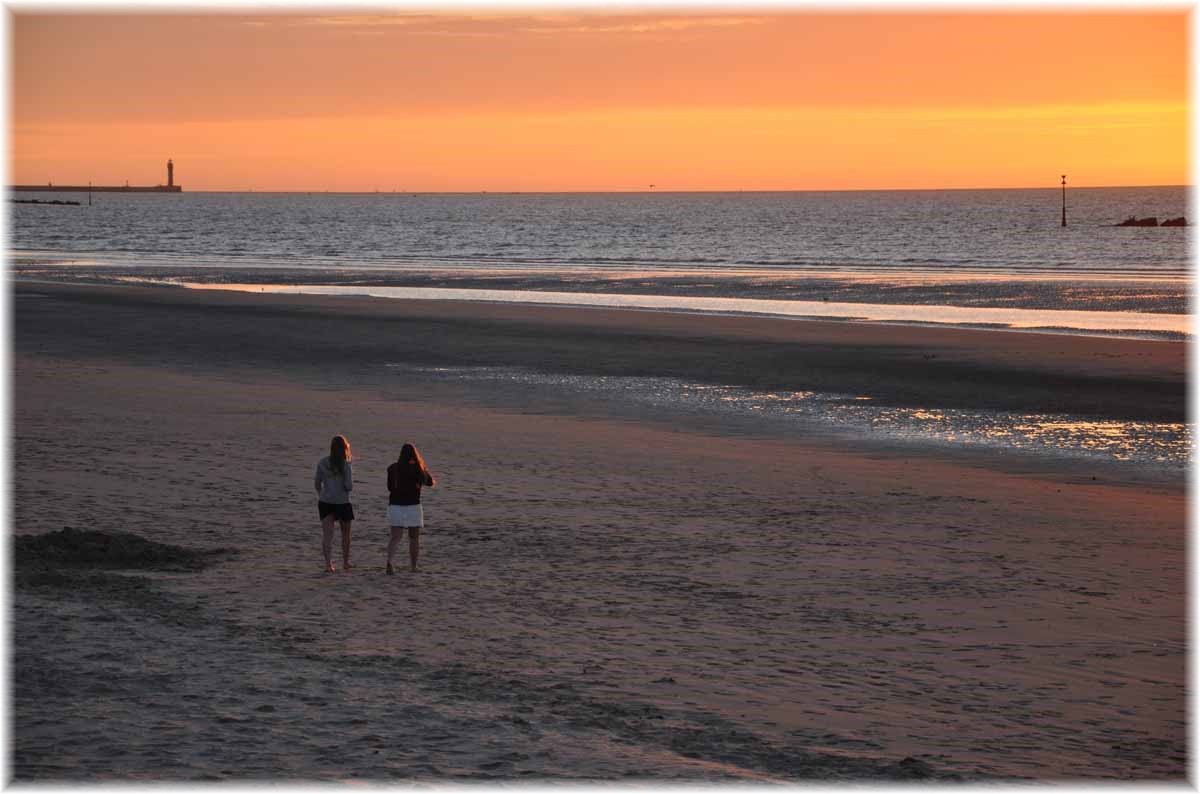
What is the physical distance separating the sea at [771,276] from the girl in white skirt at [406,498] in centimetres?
1011

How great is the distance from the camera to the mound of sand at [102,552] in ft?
40.9

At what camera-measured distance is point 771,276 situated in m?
60.6

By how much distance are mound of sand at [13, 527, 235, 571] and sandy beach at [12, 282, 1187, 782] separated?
333 mm

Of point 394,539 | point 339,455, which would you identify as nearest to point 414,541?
point 394,539

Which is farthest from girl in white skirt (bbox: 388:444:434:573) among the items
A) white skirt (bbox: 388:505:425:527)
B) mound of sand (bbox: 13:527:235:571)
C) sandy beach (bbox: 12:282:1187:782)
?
mound of sand (bbox: 13:527:235:571)

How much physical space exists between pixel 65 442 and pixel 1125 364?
65.7 feet

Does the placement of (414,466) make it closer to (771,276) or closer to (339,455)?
(339,455)

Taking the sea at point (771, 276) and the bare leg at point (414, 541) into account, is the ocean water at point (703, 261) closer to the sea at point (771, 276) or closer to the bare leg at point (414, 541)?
the sea at point (771, 276)

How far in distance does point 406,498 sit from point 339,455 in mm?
712

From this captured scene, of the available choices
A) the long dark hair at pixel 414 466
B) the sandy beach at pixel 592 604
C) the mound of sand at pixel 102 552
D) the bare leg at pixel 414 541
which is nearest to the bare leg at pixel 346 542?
the sandy beach at pixel 592 604

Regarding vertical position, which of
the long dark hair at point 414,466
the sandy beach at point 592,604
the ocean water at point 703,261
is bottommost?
the sandy beach at point 592,604

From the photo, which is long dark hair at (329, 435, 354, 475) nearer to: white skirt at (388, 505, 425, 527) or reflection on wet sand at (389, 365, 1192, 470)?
white skirt at (388, 505, 425, 527)

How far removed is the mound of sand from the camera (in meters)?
12.5

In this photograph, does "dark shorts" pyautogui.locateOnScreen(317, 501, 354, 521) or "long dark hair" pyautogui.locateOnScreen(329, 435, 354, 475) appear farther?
"dark shorts" pyautogui.locateOnScreen(317, 501, 354, 521)
